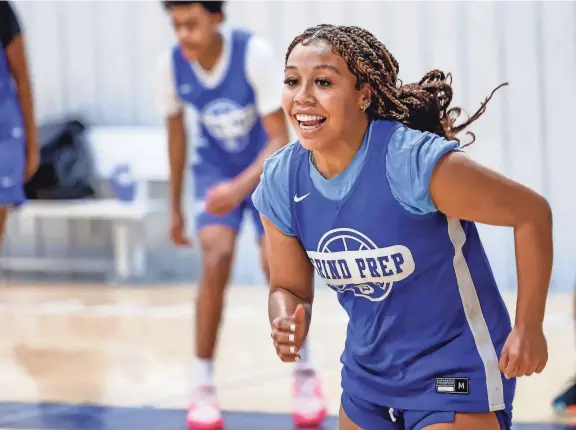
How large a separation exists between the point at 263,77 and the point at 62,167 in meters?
3.80

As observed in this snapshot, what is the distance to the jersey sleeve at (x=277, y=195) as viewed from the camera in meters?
2.08

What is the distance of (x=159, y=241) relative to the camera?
7.46 meters

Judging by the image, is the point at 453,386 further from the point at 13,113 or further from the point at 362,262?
the point at 13,113

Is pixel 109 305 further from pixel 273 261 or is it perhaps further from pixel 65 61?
pixel 273 261

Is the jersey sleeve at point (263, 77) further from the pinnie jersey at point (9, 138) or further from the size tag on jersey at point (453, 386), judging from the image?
the size tag on jersey at point (453, 386)

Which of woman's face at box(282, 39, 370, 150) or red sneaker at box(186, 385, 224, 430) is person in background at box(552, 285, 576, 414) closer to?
red sneaker at box(186, 385, 224, 430)

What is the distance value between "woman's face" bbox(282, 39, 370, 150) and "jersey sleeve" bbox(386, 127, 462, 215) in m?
0.11

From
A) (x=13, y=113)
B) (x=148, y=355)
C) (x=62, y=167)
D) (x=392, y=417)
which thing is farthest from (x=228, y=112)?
(x=62, y=167)

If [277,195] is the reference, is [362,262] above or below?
below

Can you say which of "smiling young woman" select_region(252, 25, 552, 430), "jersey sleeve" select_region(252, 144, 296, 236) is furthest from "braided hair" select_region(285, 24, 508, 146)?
"jersey sleeve" select_region(252, 144, 296, 236)

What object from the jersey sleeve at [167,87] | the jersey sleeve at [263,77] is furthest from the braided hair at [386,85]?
the jersey sleeve at [167,87]

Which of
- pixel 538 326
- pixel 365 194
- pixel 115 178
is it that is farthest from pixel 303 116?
pixel 115 178

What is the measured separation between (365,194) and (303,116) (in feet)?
0.59

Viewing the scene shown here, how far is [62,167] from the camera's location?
720 cm
